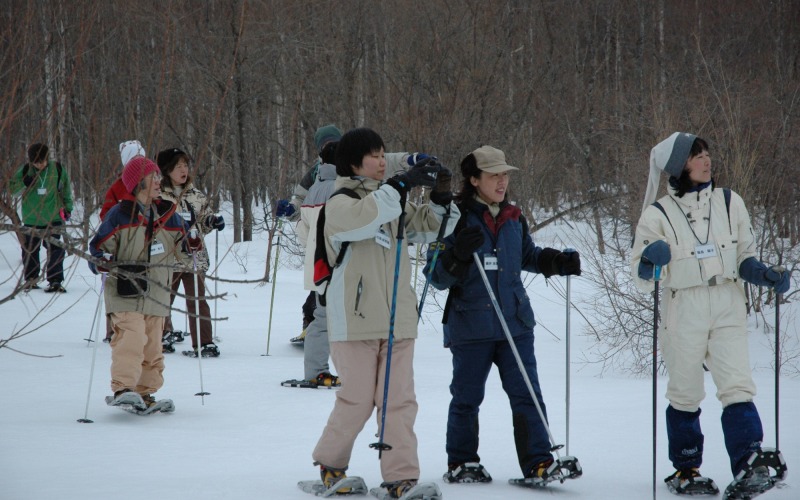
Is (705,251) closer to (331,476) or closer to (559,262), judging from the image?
(559,262)

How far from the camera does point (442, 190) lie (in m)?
4.03

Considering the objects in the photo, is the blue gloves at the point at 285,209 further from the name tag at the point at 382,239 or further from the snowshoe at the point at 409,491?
the snowshoe at the point at 409,491

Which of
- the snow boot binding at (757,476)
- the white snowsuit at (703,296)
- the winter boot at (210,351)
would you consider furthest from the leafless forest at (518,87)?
the snow boot binding at (757,476)

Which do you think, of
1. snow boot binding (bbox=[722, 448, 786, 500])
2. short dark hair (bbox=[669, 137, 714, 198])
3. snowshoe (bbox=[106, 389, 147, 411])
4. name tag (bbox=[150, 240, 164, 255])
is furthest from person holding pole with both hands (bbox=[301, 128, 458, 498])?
name tag (bbox=[150, 240, 164, 255])

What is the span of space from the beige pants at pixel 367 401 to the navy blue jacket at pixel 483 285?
1.32 feet

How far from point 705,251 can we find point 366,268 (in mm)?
1666

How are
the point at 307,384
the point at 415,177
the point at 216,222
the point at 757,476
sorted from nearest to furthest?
the point at 757,476
the point at 415,177
the point at 307,384
the point at 216,222

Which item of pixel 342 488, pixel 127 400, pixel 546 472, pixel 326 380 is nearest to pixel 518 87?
pixel 326 380

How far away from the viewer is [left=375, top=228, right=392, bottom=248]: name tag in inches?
155

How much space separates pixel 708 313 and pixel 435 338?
5.58m

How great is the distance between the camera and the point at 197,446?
198 inches

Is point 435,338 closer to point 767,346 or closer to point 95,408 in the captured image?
point 767,346

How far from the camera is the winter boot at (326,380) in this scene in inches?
271

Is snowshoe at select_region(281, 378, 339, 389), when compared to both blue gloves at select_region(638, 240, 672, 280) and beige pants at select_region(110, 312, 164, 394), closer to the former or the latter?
beige pants at select_region(110, 312, 164, 394)
